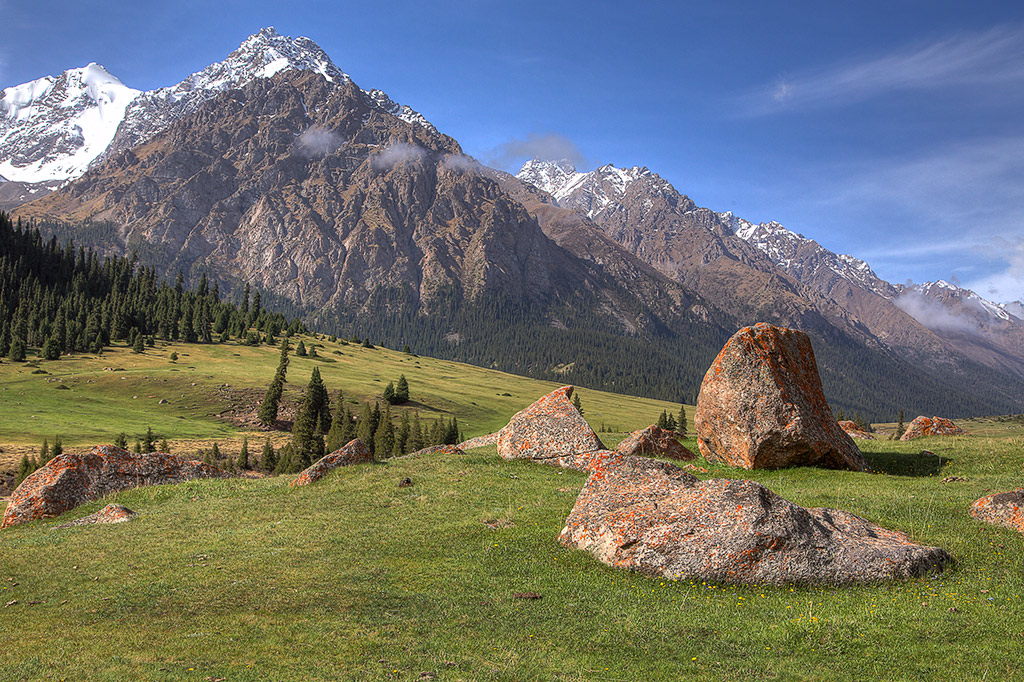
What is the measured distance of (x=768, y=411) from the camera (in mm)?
29609

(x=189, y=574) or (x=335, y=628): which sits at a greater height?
(x=335, y=628)

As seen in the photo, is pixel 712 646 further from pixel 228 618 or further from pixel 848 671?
pixel 228 618

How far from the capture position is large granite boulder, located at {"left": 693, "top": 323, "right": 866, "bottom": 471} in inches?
1156

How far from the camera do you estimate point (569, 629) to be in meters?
13.5

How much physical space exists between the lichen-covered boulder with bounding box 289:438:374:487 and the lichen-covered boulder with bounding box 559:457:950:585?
15.2 meters

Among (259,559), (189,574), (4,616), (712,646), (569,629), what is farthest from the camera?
(259,559)

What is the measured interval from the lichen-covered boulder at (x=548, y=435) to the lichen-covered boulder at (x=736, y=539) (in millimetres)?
13246

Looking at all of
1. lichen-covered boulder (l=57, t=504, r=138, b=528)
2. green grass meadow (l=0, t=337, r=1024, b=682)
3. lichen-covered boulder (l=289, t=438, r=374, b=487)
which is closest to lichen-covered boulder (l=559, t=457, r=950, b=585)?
green grass meadow (l=0, t=337, r=1024, b=682)

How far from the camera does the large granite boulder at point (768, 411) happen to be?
1156 inches

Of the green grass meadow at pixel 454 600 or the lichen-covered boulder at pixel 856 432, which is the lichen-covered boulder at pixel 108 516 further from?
the lichen-covered boulder at pixel 856 432

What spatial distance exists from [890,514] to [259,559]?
21.4 metres

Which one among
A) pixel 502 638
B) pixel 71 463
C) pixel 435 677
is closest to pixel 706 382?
pixel 502 638

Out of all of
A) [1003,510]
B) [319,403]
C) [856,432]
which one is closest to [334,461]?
[1003,510]

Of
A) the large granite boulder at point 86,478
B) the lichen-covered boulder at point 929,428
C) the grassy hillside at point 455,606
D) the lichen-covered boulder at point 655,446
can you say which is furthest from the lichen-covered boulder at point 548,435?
the lichen-covered boulder at point 929,428
